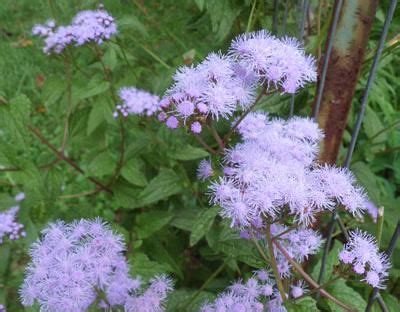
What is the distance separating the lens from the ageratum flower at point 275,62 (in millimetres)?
1031

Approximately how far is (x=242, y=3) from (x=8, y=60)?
1494mm

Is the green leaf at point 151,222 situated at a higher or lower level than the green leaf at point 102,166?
lower

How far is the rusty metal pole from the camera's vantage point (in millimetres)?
1081

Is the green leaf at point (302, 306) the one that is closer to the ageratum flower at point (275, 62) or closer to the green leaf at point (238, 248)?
the green leaf at point (238, 248)

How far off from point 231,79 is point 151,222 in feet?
1.80

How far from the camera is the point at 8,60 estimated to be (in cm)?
247

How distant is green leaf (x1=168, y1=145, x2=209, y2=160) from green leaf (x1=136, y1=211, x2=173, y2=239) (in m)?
0.20

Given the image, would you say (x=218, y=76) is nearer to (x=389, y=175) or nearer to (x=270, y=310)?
(x=270, y=310)

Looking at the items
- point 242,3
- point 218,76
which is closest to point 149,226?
point 218,76

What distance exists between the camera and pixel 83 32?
4.46 feet

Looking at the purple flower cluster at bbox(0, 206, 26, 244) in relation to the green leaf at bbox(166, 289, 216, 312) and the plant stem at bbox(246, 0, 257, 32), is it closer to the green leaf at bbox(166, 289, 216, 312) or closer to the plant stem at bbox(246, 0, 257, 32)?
the green leaf at bbox(166, 289, 216, 312)

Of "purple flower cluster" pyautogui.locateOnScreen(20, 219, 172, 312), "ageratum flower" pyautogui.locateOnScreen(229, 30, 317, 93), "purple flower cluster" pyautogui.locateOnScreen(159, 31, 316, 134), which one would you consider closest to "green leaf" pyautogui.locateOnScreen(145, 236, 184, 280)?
"purple flower cluster" pyautogui.locateOnScreen(20, 219, 172, 312)

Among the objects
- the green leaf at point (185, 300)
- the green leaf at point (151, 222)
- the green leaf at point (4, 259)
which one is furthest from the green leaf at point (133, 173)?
the green leaf at point (4, 259)

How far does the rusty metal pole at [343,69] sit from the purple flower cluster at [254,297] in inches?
A: 13.5
